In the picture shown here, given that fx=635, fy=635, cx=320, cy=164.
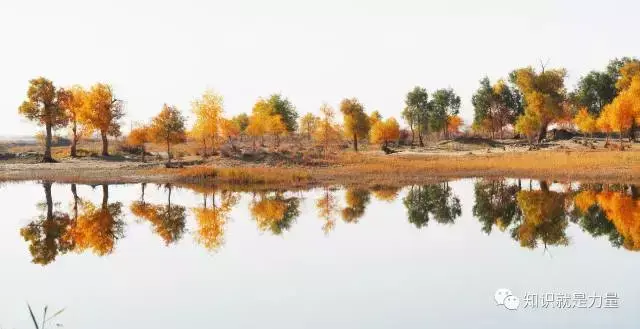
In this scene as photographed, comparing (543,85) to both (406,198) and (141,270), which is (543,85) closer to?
(406,198)

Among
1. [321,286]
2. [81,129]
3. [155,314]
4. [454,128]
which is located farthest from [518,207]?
[454,128]

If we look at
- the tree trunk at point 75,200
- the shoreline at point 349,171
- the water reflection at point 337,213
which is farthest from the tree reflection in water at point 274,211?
the tree trunk at point 75,200

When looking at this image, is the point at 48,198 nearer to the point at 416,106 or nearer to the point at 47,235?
the point at 47,235

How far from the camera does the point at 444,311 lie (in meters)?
14.5

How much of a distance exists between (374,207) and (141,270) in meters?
16.5

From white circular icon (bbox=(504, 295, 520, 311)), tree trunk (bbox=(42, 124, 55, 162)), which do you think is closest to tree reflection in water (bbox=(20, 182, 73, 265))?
white circular icon (bbox=(504, 295, 520, 311))

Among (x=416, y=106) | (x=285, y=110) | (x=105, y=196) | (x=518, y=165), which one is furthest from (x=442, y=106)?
(x=105, y=196)

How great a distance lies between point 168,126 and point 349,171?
62.2 ft

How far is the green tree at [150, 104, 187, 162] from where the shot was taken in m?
61.0

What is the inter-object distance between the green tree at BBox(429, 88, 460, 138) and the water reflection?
61.8 metres

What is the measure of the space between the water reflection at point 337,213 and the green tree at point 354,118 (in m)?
43.0

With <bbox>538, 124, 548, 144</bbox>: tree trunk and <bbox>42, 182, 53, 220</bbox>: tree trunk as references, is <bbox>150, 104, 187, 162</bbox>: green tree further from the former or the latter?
<bbox>538, 124, 548, 144</bbox>: tree trunk

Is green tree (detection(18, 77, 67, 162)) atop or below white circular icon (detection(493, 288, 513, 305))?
atop

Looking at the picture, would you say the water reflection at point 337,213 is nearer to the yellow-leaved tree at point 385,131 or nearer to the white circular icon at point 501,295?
the white circular icon at point 501,295
